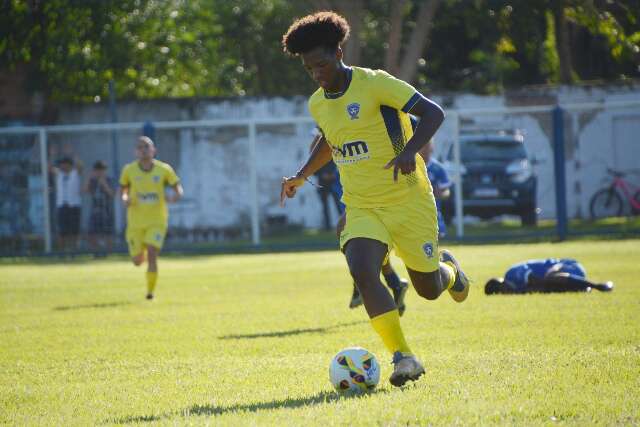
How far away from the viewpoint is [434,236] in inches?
288

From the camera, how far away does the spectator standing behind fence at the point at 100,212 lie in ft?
77.4

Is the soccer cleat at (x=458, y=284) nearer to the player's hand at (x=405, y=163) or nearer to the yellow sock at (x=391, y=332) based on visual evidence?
the yellow sock at (x=391, y=332)

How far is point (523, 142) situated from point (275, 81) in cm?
2130

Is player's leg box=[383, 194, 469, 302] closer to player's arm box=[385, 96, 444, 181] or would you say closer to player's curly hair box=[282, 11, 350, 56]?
player's arm box=[385, 96, 444, 181]

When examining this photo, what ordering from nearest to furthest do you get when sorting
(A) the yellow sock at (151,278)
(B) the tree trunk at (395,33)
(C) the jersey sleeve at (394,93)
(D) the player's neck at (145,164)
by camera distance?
(C) the jersey sleeve at (394,93)
(A) the yellow sock at (151,278)
(D) the player's neck at (145,164)
(B) the tree trunk at (395,33)

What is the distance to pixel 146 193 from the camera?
1506cm

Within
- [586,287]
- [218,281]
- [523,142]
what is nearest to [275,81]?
[523,142]

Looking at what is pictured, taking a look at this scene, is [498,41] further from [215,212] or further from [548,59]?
[215,212]

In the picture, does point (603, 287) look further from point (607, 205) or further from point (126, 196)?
point (607, 205)

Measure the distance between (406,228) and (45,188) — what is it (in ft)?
57.8

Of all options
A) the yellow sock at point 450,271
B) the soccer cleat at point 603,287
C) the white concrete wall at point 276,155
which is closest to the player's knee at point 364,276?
the yellow sock at point 450,271

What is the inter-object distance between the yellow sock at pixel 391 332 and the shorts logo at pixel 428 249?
2.09ft

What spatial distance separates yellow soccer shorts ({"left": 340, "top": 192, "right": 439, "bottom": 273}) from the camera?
23.4ft

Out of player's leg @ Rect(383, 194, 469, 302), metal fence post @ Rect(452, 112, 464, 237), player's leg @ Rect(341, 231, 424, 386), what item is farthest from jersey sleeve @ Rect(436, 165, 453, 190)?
metal fence post @ Rect(452, 112, 464, 237)
